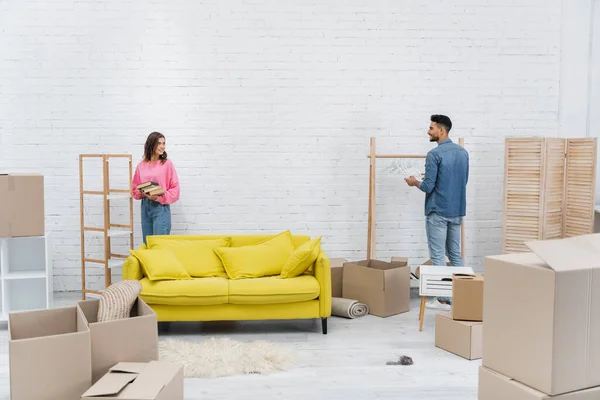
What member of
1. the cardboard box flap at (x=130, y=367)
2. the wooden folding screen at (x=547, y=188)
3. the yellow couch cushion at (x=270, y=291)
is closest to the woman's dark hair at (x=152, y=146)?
the yellow couch cushion at (x=270, y=291)

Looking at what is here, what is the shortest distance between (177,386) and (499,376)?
5.66ft

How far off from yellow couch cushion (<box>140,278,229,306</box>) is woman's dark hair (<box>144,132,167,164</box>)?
1591 millimetres

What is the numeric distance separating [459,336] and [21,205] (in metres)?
3.80

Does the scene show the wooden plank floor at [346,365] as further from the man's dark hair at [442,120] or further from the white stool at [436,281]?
the man's dark hair at [442,120]

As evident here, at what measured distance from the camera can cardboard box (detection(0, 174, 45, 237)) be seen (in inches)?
208

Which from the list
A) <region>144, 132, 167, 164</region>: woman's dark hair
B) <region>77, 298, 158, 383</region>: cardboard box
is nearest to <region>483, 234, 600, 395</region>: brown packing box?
<region>77, 298, 158, 383</region>: cardboard box

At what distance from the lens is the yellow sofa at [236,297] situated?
4.95m

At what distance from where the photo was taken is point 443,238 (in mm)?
5910

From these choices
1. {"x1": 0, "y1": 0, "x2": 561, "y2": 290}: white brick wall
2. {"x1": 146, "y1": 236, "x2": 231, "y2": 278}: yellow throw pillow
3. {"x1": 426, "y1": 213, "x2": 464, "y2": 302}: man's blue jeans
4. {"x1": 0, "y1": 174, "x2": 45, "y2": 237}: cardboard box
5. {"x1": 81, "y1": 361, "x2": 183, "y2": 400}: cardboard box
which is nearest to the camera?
{"x1": 81, "y1": 361, "x2": 183, "y2": 400}: cardboard box

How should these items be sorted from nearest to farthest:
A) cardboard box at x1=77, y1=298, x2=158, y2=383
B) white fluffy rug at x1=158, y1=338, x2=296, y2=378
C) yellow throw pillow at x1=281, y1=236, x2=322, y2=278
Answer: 1. cardboard box at x1=77, y1=298, x2=158, y2=383
2. white fluffy rug at x1=158, y1=338, x2=296, y2=378
3. yellow throw pillow at x1=281, y1=236, x2=322, y2=278

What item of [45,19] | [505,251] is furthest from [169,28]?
[505,251]

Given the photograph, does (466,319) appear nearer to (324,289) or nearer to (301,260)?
(324,289)

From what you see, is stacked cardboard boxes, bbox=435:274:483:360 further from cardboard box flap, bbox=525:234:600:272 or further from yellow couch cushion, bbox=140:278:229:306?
cardboard box flap, bbox=525:234:600:272

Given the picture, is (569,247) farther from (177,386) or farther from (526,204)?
(526,204)
